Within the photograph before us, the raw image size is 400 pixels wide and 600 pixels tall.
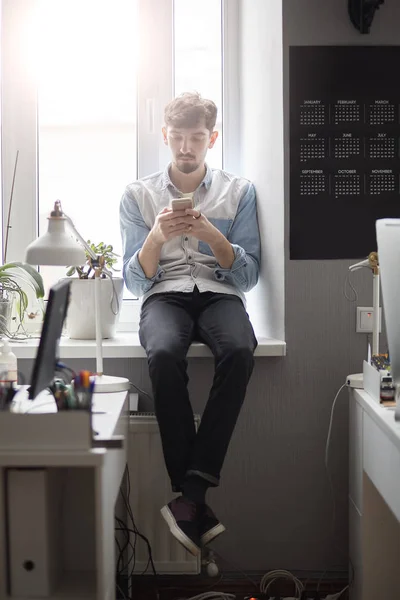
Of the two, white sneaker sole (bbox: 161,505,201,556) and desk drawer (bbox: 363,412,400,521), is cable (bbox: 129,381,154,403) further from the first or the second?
desk drawer (bbox: 363,412,400,521)

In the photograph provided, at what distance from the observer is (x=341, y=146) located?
2.34 m

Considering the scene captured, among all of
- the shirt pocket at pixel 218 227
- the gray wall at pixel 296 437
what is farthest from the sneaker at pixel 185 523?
the shirt pocket at pixel 218 227

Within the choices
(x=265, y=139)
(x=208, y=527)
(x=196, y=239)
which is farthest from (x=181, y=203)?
(x=208, y=527)

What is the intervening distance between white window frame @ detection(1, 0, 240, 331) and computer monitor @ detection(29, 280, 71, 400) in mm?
1430

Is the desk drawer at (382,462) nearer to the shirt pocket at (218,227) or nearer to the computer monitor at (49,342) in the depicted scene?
the computer monitor at (49,342)

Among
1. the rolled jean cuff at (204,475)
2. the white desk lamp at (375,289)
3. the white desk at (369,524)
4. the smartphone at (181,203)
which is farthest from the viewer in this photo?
the smartphone at (181,203)

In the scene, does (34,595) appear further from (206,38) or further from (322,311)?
(206,38)

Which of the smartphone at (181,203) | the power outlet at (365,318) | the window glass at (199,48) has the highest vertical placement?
the window glass at (199,48)

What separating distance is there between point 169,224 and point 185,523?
90 centimetres

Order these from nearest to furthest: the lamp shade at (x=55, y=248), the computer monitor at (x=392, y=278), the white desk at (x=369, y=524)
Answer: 1. the computer monitor at (x=392, y=278)
2. the lamp shade at (x=55, y=248)
3. the white desk at (x=369, y=524)

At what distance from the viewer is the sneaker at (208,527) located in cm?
201

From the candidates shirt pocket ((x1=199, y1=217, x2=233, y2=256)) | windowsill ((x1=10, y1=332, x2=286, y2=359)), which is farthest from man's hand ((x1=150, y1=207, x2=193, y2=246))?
Result: windowsill ((x1=10, y1=332, x2=286, y2=359))

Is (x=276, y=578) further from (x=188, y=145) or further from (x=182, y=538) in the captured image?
(x=188, y=145)

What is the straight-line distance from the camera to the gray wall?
236 centimetres
